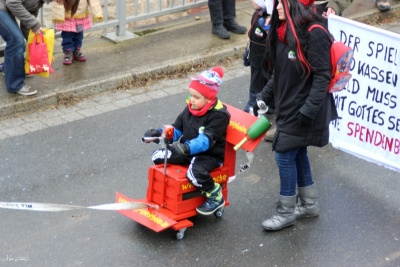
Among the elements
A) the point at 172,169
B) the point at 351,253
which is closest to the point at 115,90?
the point at 172,169

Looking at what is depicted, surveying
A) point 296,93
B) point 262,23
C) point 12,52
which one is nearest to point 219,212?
point 296,93

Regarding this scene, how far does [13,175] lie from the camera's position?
21.7 ft

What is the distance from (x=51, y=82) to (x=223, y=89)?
1879mm

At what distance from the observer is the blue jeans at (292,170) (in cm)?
573

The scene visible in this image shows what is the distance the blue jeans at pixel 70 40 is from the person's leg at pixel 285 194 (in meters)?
3.85

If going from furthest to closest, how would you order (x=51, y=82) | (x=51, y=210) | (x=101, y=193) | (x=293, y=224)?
(x=51, y=82) < (x=101, y=193) < (x=293, y=224) < (x=51, y=210)

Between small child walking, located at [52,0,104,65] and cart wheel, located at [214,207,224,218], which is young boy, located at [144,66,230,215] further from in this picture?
small child walking, located at [52,0,104,65]

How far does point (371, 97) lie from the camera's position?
6.72 meters

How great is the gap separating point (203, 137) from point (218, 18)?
15.1 feet

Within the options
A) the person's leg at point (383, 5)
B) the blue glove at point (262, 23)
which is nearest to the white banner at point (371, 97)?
the blue glove at point (262, 23)

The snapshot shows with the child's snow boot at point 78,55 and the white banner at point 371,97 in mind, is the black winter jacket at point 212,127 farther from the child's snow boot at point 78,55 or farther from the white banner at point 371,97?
the child's snow boot at point 78,55

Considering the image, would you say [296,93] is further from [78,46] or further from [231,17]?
[231,17]

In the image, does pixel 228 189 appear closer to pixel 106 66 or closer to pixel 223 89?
pixel 223 89

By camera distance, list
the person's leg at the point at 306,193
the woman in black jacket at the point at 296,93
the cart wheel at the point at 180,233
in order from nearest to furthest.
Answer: the woman in black jacket at the point at 296,93, the cart wheel at the point at 180,233, the person's leg at the point at 306,193
